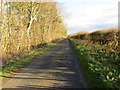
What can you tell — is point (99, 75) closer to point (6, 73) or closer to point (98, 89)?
point (98, 89)

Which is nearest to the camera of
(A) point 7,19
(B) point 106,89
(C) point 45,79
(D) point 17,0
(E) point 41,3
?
(B) point 106,89

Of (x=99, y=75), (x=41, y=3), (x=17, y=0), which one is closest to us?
(x=99, y=75)

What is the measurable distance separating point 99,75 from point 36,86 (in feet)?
9.73

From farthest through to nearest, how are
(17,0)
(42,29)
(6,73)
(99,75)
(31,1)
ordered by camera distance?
(42,29) < (31,1) < (17,0) < (6,73) < (99,75)

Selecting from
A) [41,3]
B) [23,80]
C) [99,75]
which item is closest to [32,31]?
[41,3]

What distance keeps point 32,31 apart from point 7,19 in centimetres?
934

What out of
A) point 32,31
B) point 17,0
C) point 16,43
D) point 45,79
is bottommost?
point 45,79

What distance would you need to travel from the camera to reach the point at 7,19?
35.0 feet

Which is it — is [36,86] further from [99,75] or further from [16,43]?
[16,43]

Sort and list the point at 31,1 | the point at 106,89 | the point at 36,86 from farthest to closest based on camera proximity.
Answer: the point at 31,1 → the point at 36,86 → the point at 106,89

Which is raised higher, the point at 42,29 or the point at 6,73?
the point at 42,29

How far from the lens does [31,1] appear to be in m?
17.3

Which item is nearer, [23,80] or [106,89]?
[106,89]

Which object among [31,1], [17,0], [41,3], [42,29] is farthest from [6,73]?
[42,29]
